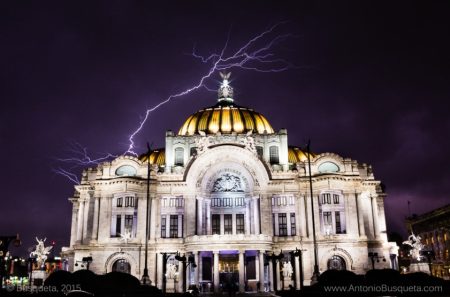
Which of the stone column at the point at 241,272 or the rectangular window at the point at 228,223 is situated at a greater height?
the rectangular window at the point at 228,223

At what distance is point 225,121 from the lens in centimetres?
7731

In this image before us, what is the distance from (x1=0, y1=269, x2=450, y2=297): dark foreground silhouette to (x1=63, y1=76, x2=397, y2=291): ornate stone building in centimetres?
2084

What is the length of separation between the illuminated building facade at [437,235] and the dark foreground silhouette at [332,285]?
52.6 meters

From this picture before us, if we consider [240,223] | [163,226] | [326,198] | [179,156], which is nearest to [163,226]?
[163,226]

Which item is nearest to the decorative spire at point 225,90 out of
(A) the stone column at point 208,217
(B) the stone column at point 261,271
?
(A) the stone column at point 208,217

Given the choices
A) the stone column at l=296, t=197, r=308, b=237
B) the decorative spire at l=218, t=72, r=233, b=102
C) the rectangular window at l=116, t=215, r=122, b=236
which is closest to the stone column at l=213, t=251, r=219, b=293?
the stone column at l=296, t=197, r=308, b=237

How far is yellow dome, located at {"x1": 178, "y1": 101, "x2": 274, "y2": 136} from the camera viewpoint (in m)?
76.8

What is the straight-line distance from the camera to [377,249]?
6366 centimetres

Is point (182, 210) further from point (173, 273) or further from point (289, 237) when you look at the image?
point (289, 237)

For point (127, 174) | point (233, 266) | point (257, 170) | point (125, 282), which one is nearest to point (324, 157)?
point (257, 170)

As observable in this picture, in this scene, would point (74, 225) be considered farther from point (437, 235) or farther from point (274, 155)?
point (437, 235)

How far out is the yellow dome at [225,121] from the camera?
7675 centimetres

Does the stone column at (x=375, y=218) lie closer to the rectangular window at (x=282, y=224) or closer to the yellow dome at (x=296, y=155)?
the rectangular window at (x=282, y=224)

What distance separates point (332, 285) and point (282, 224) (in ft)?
96.9
